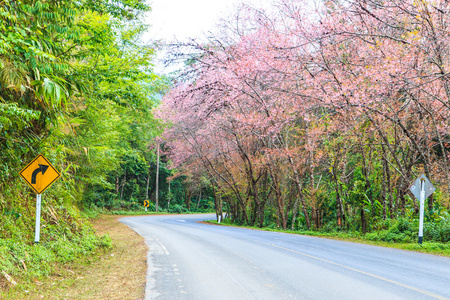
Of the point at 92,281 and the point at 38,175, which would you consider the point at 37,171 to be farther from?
the point at 92,281

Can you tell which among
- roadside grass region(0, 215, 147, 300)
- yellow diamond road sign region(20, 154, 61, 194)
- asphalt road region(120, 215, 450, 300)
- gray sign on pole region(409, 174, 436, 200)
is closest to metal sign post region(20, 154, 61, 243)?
yellow diamond road sign region(20, 154, 61, 194)

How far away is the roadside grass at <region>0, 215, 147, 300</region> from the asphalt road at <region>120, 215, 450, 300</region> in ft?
1.04

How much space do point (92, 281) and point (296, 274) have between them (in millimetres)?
4016

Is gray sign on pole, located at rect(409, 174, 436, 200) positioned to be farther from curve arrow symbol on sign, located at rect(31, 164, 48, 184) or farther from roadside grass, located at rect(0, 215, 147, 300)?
curve arrow symbol on sign, located at rect(31, 164, 48, 184)

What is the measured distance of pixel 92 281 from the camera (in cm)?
757

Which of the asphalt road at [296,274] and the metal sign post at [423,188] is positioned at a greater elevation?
the metal sign post at [423,188]

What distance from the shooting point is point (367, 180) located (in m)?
18.4

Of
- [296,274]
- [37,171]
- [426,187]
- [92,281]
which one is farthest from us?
[426,187]

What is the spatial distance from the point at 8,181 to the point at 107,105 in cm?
852

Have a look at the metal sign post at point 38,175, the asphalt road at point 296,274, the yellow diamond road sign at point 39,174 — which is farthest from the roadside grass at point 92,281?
the yellow diamond road sign at point 39,174

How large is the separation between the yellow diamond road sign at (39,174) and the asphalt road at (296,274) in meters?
3.14

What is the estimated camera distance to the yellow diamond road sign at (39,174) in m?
8.90

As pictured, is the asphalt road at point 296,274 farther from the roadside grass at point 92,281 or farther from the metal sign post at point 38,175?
the metal sign post at point 38,175

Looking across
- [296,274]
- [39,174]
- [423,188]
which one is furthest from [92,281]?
[423,188]
